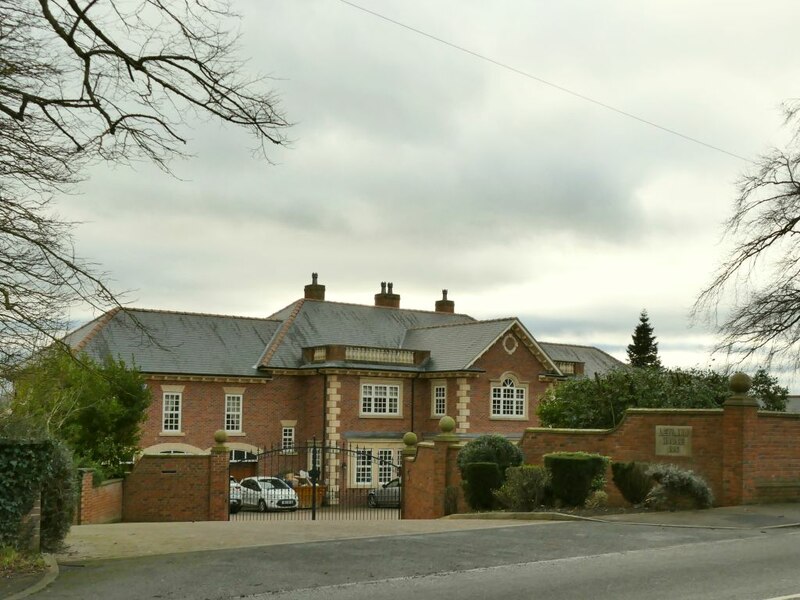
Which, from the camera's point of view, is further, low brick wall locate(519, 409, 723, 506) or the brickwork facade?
the brickwork facade

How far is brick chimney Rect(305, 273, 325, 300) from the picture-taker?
52750mm

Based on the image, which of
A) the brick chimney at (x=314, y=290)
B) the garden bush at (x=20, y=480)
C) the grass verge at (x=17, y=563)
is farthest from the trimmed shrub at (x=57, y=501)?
the brick chimney at (x=314, y=290)

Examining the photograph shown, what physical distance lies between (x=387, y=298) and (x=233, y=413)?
45.6 feet

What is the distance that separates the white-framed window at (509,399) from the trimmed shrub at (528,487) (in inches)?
1093

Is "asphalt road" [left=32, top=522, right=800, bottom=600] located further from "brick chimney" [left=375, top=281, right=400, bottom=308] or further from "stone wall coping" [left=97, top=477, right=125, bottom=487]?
"brick chimney" [left=375, top=281, right=400, bottom=308]

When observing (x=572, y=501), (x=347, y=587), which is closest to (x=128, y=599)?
(x=347, y=587)

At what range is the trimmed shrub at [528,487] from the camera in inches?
803

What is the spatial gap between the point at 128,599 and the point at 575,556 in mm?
6096

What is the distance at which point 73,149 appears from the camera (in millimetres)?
13344

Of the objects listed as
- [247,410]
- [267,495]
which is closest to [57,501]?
[267,495]

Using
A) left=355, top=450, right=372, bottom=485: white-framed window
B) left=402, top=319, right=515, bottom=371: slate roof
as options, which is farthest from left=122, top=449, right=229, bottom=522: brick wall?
left=402, top=319, right=515, bottom=371: slate roof

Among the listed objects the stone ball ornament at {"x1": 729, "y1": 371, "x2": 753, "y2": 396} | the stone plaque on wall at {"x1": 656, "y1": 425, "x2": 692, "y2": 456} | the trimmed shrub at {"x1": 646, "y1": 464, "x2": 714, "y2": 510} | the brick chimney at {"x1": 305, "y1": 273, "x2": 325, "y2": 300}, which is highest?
the brick chimney at {"x1": 305, "y1": 273, "x2": 325, "y2": 300}

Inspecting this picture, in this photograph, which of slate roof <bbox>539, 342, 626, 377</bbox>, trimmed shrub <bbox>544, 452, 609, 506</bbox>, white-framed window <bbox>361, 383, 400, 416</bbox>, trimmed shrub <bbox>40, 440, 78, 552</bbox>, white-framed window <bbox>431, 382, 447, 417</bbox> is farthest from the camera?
slate roof <bbox>539, 342, 626, 377</bbox>

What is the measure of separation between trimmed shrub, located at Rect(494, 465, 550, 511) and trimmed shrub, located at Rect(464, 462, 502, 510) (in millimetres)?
1215
